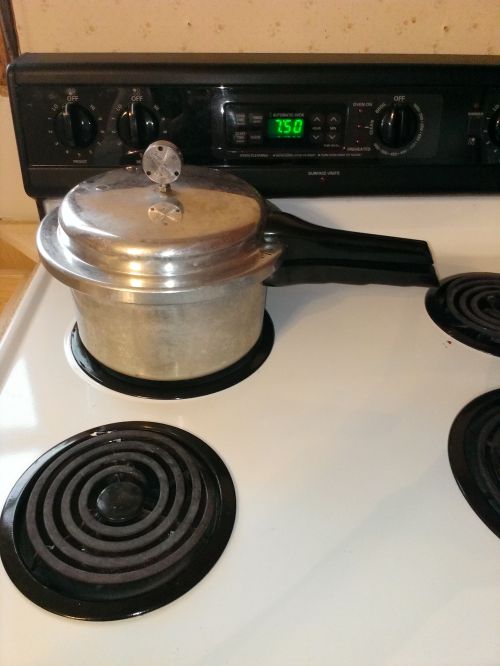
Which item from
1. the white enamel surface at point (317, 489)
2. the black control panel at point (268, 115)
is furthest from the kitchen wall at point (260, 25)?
the white enamel surface at point (317, 489)

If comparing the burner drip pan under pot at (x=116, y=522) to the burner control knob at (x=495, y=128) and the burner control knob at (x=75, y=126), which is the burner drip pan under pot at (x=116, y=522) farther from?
the burner control knob at (x=495, y=128)

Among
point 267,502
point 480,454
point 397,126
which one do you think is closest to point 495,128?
point 397,126

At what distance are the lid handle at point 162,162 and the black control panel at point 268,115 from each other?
0.17m

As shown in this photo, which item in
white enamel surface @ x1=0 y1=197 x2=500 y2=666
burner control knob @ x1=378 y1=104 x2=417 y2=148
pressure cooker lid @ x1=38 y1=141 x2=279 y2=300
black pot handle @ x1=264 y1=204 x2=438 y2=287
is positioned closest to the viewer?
white enamel surface @ x1=0 y1=197 x2=500 y2=666

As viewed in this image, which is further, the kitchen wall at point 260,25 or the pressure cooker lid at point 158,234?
the kitchen wall at point 260,25

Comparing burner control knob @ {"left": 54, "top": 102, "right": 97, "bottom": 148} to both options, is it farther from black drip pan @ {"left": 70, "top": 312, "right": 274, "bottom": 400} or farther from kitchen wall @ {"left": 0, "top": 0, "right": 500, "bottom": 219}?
black drip pan @ {"left": 70, "top": 312, "right": 274, "bottom": 400}

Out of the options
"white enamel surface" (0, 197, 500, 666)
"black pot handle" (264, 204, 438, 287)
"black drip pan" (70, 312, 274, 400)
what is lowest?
"white enamel surface" (0, 197, 500, 666)

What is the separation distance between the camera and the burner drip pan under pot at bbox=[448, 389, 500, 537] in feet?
1.55

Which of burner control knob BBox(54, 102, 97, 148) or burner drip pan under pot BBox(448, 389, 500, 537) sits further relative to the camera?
burner control knob BBox(54, 102, 97, 148)

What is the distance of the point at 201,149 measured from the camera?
0.71 m

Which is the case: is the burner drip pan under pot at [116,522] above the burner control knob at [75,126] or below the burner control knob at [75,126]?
below

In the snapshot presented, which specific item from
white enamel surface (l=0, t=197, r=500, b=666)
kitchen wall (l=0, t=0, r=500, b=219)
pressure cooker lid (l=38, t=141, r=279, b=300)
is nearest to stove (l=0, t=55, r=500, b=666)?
white enamel surface (l=0, t=197, r=500, b=666)

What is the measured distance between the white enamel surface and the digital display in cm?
9

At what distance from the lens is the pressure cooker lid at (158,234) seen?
0.49 meters
